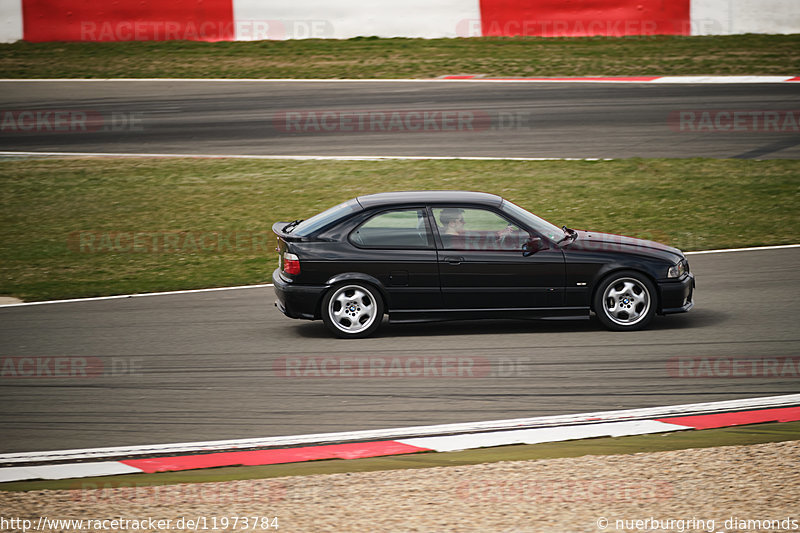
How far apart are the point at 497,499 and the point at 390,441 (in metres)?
1.39

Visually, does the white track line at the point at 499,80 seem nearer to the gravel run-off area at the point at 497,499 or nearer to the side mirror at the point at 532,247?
the side mirror at the point at 532,247

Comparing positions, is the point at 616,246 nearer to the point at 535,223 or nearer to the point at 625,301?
the point at 625,301

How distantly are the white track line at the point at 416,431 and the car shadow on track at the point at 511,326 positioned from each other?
7.34 ft

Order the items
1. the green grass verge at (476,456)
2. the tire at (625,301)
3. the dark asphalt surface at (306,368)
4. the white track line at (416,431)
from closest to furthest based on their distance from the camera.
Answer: the green grass verge at (476,456), the white track line at (416,431), the dark asphalt surface at (306,368), the tire at (625,301)

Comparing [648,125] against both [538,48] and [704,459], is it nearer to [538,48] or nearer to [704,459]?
[538,48]

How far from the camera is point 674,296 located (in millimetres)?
9523

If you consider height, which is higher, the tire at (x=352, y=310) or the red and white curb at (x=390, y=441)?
the tire at (x=352, y=310)

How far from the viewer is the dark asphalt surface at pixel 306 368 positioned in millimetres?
7430

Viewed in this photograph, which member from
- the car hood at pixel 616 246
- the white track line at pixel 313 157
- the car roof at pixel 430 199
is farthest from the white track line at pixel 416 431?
the white track line at pixel 313 157

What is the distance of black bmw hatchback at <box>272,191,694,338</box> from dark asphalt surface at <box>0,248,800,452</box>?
0.87 ft

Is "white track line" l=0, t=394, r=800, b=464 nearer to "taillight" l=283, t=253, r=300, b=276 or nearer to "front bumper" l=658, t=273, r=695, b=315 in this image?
"front bumper" l=658, t=273, r=695, b=315

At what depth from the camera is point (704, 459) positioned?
20.5 feet

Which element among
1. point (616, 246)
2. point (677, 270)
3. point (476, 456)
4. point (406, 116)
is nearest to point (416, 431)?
point (476, 456)

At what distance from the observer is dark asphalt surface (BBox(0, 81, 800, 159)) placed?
18094 millimetres
